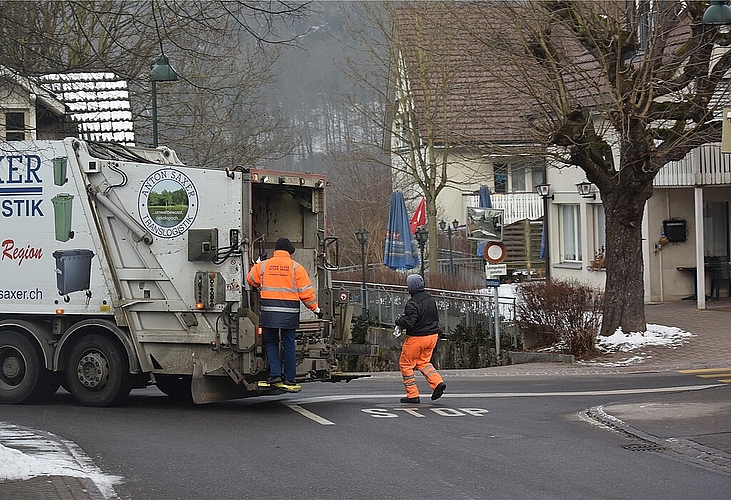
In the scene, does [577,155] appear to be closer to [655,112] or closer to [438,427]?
[655,112]

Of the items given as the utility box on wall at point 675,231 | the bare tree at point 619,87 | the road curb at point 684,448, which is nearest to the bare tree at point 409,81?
the utility box on wall at point 675,231

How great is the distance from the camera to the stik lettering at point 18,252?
1339cm

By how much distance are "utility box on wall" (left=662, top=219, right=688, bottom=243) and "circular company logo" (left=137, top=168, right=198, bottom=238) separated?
58.2 ft

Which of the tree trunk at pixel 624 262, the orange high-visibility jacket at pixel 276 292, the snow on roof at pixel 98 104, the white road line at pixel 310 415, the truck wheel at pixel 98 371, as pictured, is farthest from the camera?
the snow on roof at pixel 98 104

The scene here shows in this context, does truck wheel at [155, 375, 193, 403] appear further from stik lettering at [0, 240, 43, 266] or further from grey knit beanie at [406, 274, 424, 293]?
grey knit beanie at [406, 274, 424, 293]

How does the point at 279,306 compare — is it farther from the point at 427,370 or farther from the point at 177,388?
the point at 177,388

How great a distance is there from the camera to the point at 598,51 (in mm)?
19531

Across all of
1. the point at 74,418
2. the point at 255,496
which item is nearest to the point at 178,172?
the point at 74,418

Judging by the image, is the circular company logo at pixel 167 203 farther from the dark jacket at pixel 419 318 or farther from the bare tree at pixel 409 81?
the bare tree at pixel 409 81

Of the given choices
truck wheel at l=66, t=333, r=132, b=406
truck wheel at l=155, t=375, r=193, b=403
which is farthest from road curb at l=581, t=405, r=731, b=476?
truck wheel at l=66, t=333, r=132, b=406

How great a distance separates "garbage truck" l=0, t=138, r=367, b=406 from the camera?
41.5ft

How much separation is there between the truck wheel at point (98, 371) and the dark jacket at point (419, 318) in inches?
136

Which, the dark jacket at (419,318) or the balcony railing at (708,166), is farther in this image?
the balcony railing at (708,166)

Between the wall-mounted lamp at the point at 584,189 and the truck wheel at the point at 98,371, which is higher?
the wall-mounted lamp at the point at 584,189
